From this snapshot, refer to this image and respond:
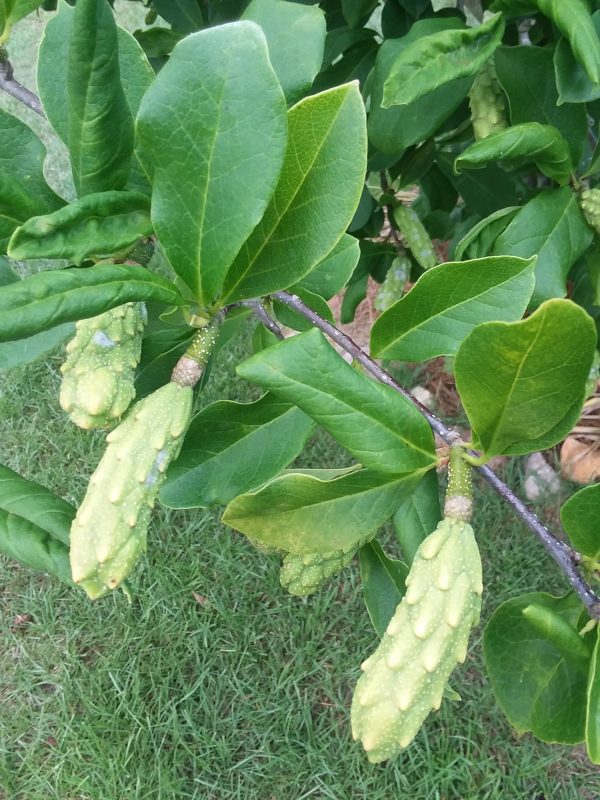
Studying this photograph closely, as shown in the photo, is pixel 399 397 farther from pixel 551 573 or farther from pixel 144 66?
pixel 551 573

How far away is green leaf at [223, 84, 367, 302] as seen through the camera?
2.23 feet

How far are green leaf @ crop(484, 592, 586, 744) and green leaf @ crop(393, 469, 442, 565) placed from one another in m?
0.13

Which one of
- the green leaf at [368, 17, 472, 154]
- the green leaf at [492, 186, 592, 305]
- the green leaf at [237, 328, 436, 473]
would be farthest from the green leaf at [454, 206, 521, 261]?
the green leaf at [237, 328, 436, 473]

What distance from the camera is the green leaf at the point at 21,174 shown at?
716mm

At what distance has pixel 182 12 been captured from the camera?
1.41 meters

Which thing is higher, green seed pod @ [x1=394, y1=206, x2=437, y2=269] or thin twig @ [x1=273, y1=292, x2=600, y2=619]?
thin twig @ [x1=273, y1=292, x2=600, y2=619]

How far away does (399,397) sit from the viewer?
71cm

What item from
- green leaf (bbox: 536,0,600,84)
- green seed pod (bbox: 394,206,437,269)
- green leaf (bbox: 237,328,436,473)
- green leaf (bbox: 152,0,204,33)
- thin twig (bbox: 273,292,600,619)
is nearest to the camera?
green leaf (bbox: 237,328,436,473)

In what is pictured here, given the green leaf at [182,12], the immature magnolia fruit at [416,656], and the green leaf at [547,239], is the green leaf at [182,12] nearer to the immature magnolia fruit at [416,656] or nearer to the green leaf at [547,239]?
the green leaf at [547,239]

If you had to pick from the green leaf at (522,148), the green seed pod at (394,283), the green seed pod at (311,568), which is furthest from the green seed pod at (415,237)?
the green seed pod at (311,568)

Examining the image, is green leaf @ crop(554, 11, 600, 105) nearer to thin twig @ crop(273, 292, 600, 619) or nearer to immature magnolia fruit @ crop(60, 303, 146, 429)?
thin twig @ crop(273, 292, 600, 619)

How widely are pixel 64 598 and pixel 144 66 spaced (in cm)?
187

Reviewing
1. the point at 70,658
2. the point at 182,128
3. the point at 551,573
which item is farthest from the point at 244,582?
the point at 182,128

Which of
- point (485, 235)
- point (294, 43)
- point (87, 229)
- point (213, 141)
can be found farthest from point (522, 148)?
point (87, 229)
